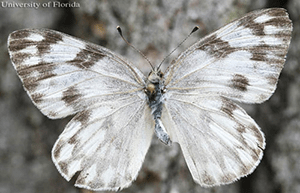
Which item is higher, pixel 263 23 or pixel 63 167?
pixel 263 23

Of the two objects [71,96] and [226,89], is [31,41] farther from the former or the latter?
[226,89]

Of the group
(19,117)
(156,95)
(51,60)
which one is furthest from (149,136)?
(19,117)

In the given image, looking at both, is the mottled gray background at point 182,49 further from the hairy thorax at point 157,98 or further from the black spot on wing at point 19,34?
the black spot on wing at point 19,34

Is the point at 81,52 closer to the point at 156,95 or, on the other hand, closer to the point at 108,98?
the point at 108,98

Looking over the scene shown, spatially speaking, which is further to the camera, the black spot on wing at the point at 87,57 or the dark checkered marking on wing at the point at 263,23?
the black spot on wing at the point at 87,57

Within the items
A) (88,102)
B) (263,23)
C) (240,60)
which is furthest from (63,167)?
(263,23)

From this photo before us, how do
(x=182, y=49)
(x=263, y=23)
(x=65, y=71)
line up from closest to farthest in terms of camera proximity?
(x=263, y=23) → (x=65, y=71) → (x=182, y=49)

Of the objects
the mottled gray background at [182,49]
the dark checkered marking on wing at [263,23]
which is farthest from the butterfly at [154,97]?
the mottled gray background at [182,49]

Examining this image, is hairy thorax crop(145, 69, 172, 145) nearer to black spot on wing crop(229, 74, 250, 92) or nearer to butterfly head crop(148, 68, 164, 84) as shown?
butterfly head crop(148, 68, 164, 84)
